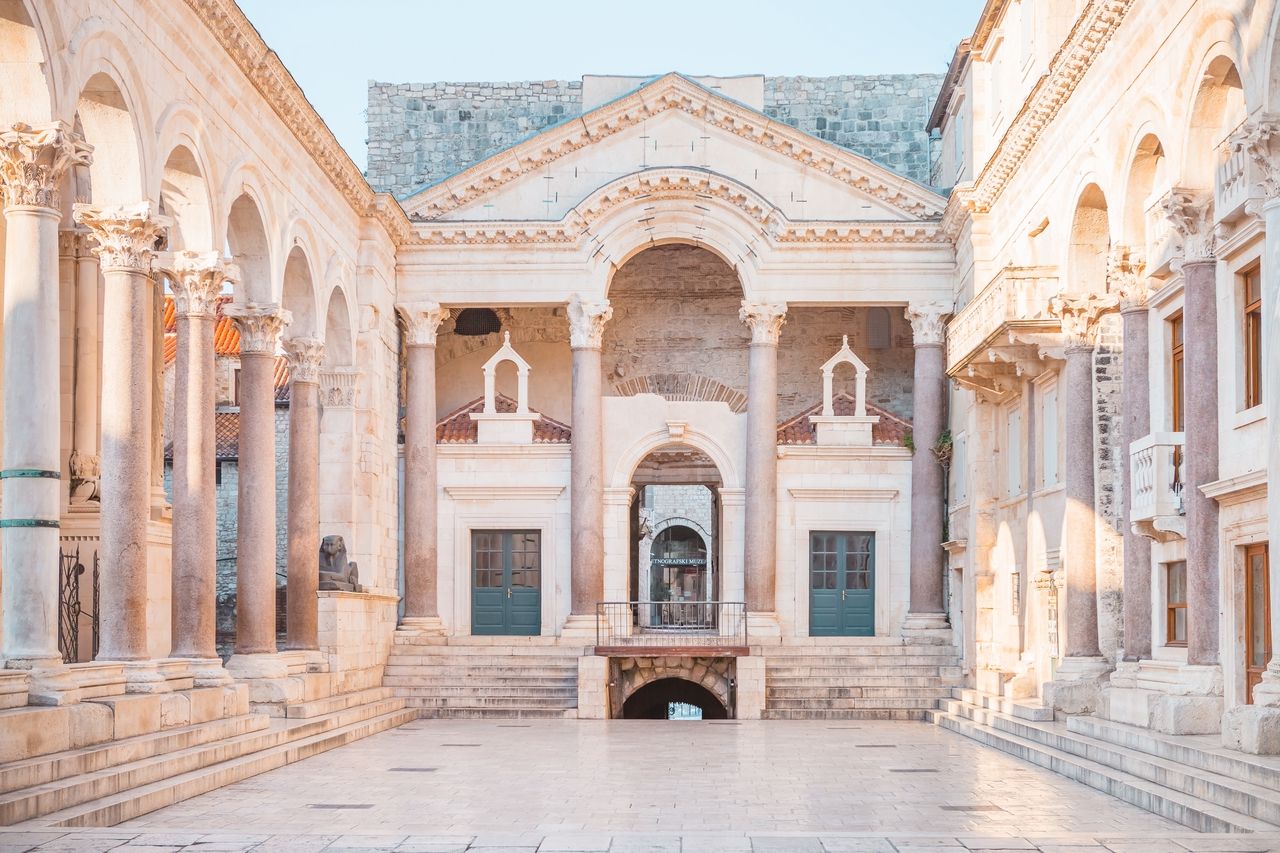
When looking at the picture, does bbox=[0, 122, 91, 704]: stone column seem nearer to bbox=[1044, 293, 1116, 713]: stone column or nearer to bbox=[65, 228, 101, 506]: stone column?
bbox=[65, 228, 101, 506]: stone column

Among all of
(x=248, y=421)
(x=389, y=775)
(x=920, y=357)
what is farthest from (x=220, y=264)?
(x=920, y=357)

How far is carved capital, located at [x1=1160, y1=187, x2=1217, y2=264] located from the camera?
54.7 feet

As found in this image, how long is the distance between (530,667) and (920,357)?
9.33 m

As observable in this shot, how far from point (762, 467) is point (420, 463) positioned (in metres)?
6.45

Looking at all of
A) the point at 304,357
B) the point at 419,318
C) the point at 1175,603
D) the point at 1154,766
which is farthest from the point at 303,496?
the point at 1154,766

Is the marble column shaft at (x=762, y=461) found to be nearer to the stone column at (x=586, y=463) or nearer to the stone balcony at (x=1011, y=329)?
the stone column at (x=586, y=463)

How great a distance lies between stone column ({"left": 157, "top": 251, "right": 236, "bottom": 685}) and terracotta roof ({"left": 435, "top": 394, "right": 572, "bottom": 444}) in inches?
464

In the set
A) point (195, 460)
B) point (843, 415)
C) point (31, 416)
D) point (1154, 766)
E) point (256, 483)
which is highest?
point (843, 415)

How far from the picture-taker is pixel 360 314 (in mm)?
29062

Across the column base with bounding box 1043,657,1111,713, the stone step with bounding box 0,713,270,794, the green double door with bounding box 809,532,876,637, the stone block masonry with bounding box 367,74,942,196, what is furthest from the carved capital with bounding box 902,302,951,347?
the stone step with bounding box 0,713,270,794

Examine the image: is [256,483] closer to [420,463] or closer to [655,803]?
[420,463]

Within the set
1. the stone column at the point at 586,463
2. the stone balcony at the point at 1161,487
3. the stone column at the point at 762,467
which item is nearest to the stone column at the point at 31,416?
the stone balcony at the point at 1161,487

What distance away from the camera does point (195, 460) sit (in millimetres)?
19500

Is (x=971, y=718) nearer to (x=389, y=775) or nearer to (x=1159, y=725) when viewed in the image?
(x=1159, y=725)
